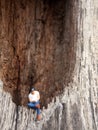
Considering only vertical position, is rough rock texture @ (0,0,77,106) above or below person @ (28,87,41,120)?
above

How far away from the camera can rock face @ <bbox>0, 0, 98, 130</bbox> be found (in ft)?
9.97

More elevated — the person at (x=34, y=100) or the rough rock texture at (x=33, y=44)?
the rough rock texture at (x=33, y=44)

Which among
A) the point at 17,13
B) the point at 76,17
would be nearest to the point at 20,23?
the point at 17,13

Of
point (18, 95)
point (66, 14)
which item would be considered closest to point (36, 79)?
point (18, 95)

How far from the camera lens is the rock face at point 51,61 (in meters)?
3.04

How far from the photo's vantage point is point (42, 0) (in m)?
3.13

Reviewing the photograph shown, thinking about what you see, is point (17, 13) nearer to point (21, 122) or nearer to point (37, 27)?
point (37, 27)

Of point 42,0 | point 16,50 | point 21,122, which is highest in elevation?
point 42,0

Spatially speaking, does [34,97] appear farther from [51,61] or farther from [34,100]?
[51,61]

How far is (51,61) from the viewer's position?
3131 mm

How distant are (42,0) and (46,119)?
0.50m

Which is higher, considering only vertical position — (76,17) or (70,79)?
(76,17)

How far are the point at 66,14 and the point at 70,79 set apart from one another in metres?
0.27

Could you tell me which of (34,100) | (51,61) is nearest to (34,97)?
(34,100)
